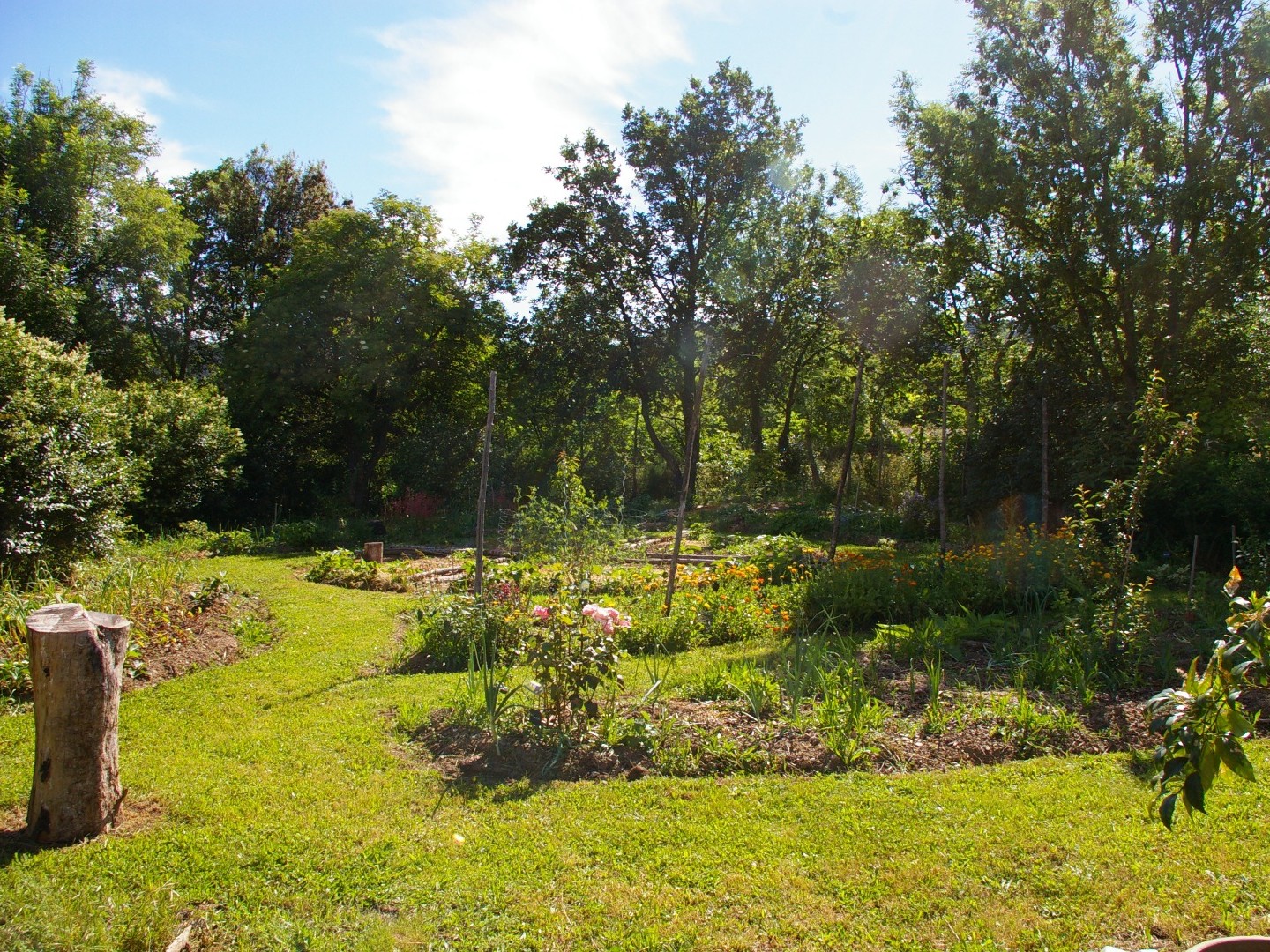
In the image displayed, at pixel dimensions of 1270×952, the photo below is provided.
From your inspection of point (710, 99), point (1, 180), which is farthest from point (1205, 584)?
point (1, 180)

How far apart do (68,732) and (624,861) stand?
2.38 metres

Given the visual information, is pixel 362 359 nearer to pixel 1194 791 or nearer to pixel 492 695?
pixel 492 695

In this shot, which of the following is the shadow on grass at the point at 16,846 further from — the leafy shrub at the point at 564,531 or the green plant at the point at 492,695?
the leafy shrub at the point at 564,531

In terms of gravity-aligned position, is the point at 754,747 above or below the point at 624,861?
above

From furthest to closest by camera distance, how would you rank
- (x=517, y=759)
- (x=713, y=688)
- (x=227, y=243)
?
(x=227, y=243) < (x=713, y=688) < (x=517, y=759)

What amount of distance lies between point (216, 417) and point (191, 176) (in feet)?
44.5

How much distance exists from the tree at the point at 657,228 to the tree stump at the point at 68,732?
18359mm

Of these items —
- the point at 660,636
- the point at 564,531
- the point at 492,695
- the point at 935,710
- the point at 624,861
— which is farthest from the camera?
the point at 564,531

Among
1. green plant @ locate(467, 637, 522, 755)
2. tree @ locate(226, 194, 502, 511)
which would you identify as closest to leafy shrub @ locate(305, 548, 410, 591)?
green plant @ locate(467, 637, 522, 755)

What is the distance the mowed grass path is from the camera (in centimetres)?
275

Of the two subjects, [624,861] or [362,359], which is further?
[362,359]

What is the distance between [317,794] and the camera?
3.77m

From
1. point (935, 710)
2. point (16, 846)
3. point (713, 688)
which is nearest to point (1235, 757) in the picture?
point (935, 710)

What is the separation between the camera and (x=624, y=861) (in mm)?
3232
